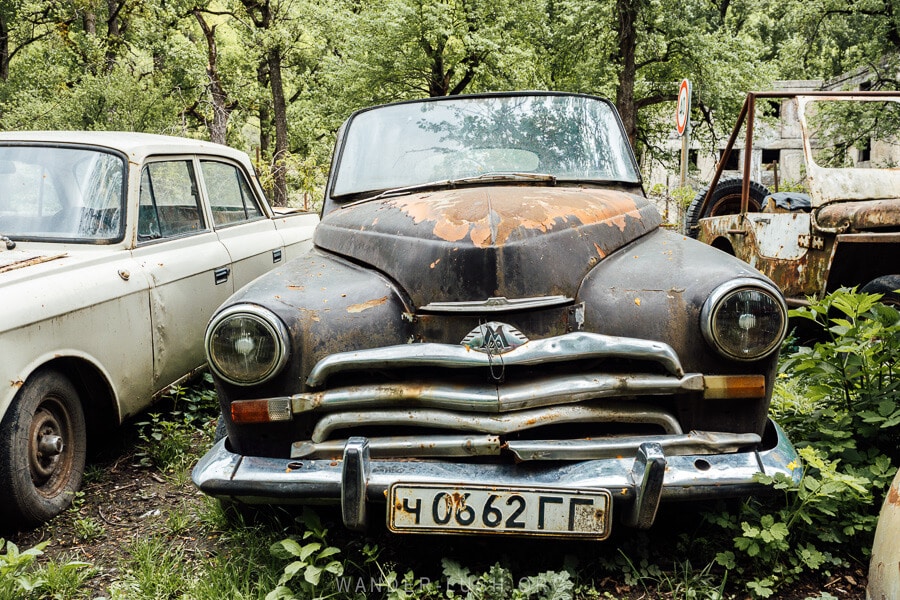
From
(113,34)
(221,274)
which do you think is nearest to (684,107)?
(221,274)

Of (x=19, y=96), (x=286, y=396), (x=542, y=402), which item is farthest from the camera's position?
(x=19, y=96)

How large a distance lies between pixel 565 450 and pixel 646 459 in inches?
10.0

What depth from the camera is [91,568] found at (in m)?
2.57

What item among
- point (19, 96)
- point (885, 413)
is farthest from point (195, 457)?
point (19, 96)

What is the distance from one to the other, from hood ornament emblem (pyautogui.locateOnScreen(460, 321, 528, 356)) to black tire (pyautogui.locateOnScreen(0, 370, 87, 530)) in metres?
1.78


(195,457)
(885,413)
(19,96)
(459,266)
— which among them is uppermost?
(19,96)

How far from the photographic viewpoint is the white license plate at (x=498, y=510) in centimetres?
203

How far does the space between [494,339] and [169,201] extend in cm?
249

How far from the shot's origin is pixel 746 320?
2.27 m

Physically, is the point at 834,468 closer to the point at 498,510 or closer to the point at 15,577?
the point at 498,510

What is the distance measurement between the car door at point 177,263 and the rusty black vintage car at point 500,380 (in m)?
1.26

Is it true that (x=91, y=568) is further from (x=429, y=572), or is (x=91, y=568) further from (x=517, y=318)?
(x=517, y=318)

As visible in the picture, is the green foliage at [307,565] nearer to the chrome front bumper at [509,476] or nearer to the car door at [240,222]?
the chrome front bumper at [509,476]

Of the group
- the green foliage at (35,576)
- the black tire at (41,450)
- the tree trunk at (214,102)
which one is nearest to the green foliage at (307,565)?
the green foliage at (35,576)
